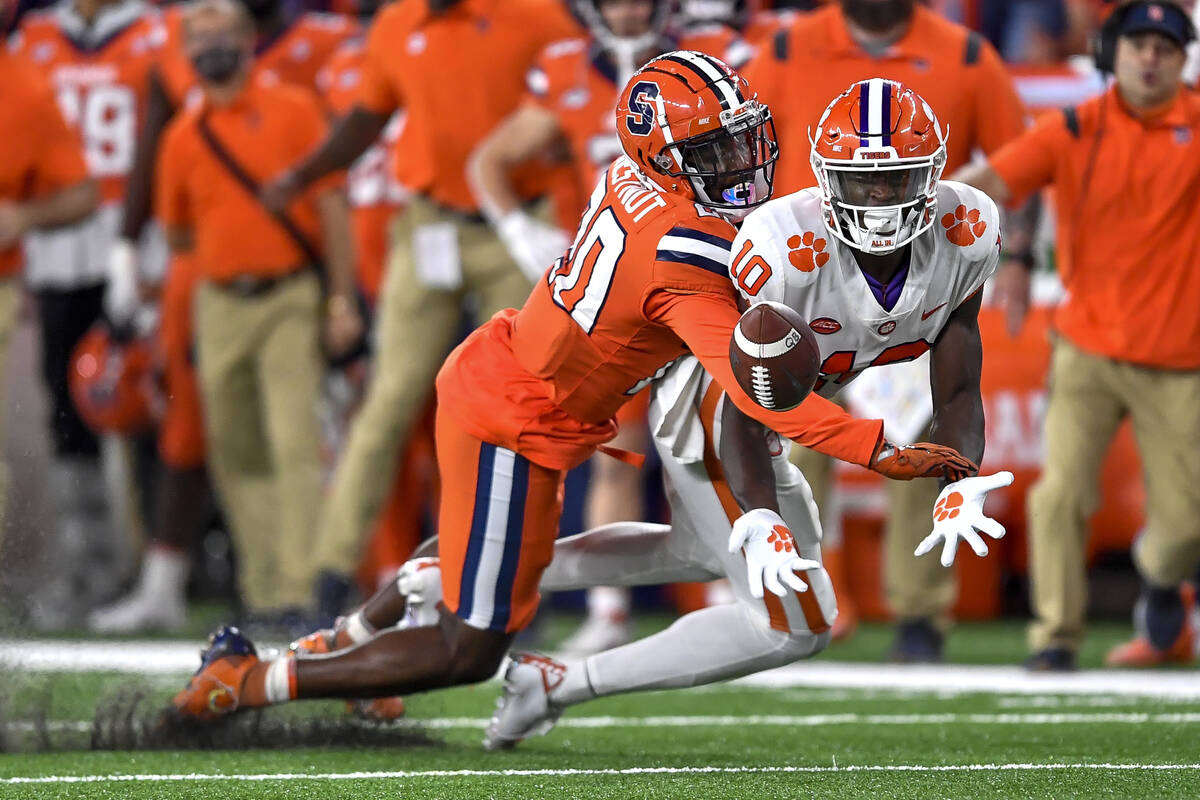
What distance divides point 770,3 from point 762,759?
4.98 metres

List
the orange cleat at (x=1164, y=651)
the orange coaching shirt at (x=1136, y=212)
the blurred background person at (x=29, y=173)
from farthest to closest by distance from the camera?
the blurred background person at (x=29, y=173) < the orange cleat at (x=1164, y=651) < the orange coaching shirt at (x=1136, y=212)

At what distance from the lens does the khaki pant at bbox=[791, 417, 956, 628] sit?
6.41 m

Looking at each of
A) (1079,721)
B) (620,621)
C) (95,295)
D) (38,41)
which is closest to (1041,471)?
(620,621)

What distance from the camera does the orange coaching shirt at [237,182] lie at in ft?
23.9

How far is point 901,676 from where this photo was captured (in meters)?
6.07

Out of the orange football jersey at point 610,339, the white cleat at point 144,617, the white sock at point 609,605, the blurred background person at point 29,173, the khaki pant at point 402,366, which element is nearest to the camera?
the orange football jersey at point 610,339

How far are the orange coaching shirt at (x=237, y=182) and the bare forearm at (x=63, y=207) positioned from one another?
0.97ft

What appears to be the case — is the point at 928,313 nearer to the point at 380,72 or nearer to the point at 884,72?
the point at 884,72

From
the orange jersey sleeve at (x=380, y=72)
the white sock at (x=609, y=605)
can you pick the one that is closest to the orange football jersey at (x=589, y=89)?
the orange jersey sleeve at (x=380, y=72)

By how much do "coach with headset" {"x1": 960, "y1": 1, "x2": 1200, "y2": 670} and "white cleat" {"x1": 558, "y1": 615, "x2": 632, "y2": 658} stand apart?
135cm

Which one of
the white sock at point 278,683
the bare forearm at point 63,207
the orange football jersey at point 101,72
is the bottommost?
the white sock at point 278,683

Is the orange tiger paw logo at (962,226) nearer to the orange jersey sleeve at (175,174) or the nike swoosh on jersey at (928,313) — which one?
the nike swoosh on jersey at (928,313)

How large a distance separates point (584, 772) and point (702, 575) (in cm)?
62

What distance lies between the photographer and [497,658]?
4.42 meters
